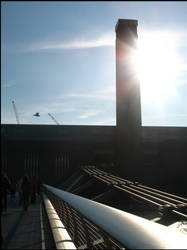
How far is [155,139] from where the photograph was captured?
25.2 meters

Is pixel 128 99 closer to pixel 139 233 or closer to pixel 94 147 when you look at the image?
pixel 94 147

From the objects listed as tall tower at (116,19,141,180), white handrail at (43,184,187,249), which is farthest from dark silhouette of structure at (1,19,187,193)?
white handrail at (43,184,187,249)

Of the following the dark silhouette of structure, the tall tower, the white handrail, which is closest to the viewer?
the white handrail

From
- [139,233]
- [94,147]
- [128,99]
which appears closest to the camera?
[139,233]

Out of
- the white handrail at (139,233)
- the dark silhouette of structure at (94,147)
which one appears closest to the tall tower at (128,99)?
the dark silhouette of structure at (94,147)

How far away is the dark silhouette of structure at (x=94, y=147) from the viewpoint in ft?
68.6

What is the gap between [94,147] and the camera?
93.9 ft

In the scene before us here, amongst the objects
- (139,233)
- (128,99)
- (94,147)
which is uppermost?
(128,99)

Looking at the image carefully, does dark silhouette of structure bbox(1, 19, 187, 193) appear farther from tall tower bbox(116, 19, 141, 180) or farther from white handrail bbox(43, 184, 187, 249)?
white handrail bbox(43, 184, 187, 249)

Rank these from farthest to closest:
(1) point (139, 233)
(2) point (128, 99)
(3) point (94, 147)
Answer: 1. (3) point (94, 147)
2. (2) point (128, 99)
3. (1) point (139, 233)

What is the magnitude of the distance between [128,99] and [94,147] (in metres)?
9.87

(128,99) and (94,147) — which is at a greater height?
(128,99)

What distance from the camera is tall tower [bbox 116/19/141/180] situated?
20.0 meters

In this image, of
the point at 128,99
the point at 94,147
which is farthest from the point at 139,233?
the point at 94,147
